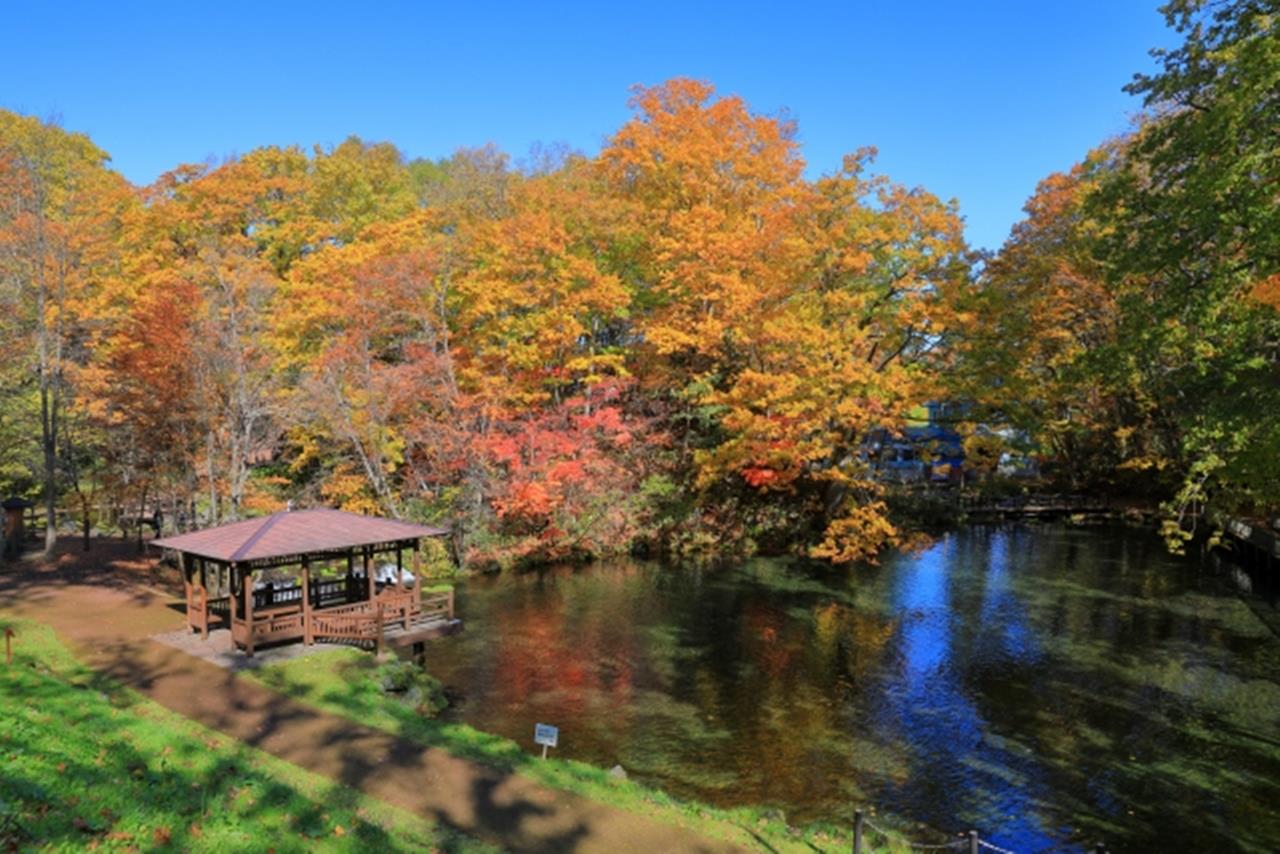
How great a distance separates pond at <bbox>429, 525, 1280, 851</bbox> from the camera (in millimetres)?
12688

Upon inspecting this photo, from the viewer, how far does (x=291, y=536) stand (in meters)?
17.5

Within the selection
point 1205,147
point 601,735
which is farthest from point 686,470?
point 1205,147

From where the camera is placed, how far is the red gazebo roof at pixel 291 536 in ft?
54.6

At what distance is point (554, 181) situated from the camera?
43.8 metres

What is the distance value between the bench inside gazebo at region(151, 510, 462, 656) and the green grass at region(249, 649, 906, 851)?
0.86 m

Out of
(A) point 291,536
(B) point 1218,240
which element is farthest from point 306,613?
(B) point 1218,240

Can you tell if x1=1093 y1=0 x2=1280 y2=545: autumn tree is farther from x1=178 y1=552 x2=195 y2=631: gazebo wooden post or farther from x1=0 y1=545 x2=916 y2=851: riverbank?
x1=178 y1=552 x2=195 y2=631: gazebo wooden post

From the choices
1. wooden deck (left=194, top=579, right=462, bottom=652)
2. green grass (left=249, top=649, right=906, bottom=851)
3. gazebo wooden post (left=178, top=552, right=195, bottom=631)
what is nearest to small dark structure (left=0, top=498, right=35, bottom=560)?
gazebo wooden post (left=178, top=552, right=195, bottom=631)

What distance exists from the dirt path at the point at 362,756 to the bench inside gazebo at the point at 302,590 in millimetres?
1205

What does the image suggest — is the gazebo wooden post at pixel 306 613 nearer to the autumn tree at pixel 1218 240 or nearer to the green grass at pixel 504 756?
the green grass at pixel 504 756

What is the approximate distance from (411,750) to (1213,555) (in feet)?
113

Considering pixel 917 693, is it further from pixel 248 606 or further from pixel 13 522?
pixel 13 522

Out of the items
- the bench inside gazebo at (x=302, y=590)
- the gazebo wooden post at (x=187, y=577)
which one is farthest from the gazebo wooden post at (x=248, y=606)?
the gazebo wooden post at (x=187, y=577)

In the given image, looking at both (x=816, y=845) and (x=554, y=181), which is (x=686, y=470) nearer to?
(x=554, y=181)
